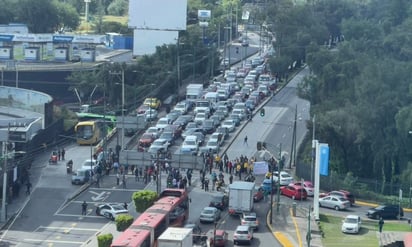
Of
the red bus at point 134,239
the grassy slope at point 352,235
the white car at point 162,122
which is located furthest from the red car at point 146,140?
the red bus at point 134,239

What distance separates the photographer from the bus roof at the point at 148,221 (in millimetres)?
37375

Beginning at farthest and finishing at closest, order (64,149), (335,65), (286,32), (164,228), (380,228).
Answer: (286,32) → (335,65) → (64,149) → (380,228) → (164,228)

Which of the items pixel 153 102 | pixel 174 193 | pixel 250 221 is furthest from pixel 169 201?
pixel 153 102

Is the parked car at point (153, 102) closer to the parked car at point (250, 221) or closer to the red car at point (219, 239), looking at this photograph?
the parked car at point (250, 221)

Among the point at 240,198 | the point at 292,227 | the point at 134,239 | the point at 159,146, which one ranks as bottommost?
the point at 292,227

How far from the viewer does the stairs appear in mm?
39178

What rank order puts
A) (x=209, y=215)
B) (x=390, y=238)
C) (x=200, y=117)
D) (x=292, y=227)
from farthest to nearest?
(x=200, y=117), (x=209, y=215), (x=292, y=227), (x=390, y=238)

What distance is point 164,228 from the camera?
3900cm

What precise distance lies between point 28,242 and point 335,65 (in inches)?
1223

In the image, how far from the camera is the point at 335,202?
4744 cm

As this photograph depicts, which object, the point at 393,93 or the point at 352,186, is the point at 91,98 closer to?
the point at 393,93

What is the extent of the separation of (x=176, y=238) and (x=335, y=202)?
13.4m

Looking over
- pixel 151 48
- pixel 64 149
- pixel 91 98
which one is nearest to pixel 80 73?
pixel 91 98

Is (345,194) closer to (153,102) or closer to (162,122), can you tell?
(162,122)
